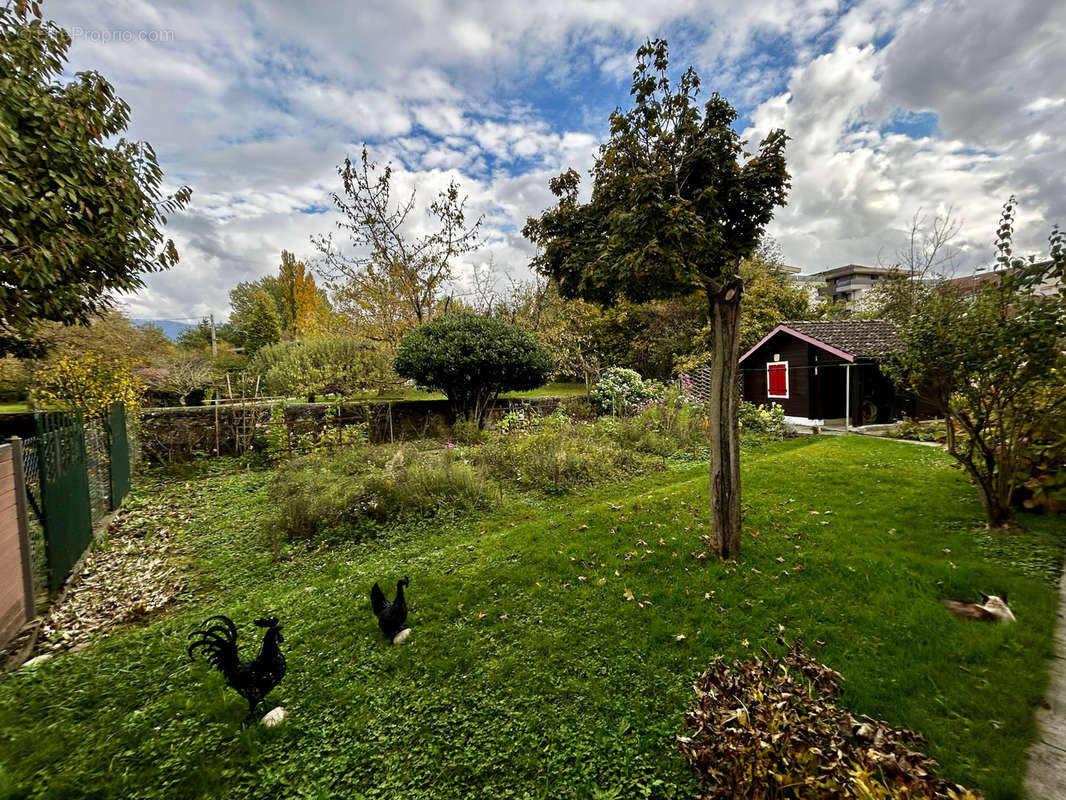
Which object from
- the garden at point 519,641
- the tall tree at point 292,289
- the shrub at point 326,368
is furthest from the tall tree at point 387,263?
the tall tree at point 292,289

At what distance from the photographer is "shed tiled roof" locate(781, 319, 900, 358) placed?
455 inches

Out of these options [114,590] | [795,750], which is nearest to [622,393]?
[114,590]

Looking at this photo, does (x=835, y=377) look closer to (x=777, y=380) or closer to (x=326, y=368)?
(x=777, y=380)

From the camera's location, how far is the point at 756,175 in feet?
11.6

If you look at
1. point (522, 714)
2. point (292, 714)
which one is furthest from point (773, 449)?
point (292, 714)

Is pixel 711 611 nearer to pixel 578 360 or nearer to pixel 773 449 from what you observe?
pixel 773 449

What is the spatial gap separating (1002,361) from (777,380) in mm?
9932

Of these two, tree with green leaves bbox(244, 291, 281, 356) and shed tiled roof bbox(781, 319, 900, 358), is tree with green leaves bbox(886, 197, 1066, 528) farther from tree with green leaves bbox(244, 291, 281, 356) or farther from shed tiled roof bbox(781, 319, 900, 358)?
tree with green leaves bbox(244, 291, 281, 356)

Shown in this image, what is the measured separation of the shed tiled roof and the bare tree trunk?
10104 mm

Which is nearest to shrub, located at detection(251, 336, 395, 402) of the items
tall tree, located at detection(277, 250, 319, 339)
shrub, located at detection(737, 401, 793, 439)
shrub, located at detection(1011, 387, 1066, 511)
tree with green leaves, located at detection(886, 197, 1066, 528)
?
shrub, located at detection(737, 401, 793, 439)

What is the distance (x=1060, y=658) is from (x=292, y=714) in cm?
474

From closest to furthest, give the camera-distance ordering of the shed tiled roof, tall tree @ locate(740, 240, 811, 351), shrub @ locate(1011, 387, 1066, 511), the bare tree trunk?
the bare tree trunk, shrub @ locate(1011, 387, 1066, 511), the shed tiled roof, tall tree @ locate(740, 240, 811, 351)

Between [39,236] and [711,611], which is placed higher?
[39,236]

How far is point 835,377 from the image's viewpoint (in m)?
12.4
